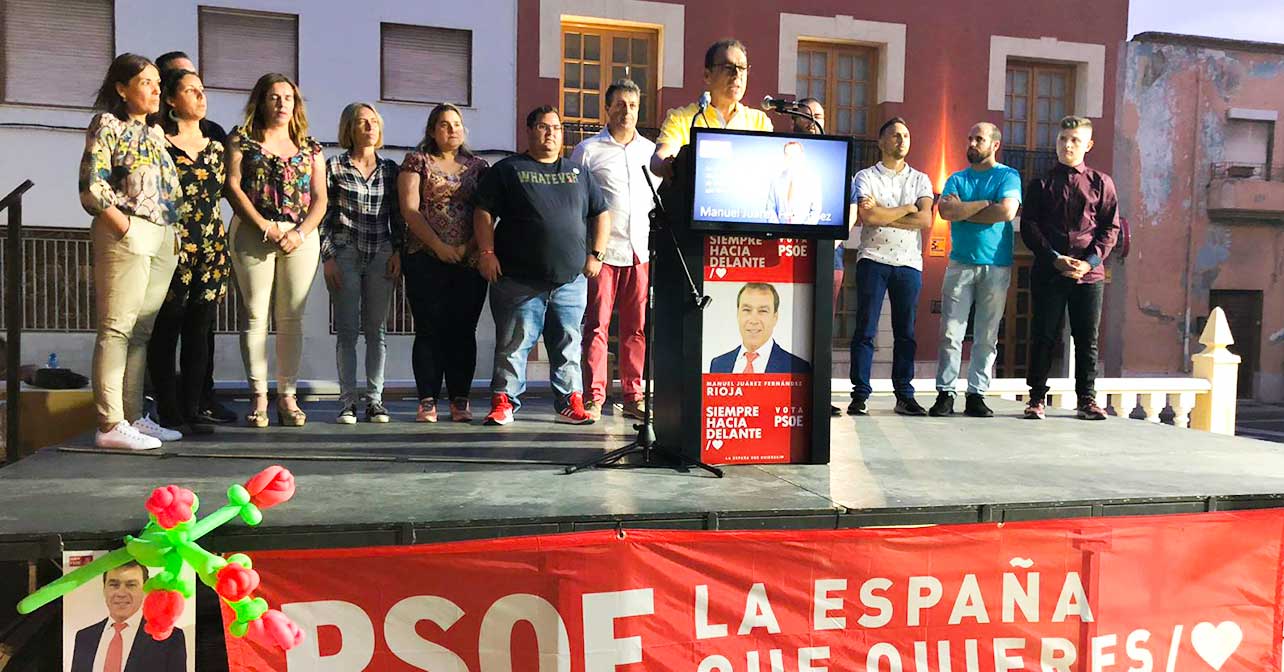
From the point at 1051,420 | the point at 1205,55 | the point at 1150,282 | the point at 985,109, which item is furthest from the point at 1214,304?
the point at 1051,420

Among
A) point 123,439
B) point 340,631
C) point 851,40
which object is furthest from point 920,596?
point 851,40

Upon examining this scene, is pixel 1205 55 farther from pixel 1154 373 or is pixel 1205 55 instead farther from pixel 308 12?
pixel 308 12

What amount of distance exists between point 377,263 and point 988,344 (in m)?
3.08

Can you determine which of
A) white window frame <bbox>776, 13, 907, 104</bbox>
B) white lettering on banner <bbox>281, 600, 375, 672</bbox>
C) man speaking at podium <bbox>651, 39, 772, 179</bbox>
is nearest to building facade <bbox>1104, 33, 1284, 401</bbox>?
white window frame <bbox>776, 13, 907, 104</bbox>

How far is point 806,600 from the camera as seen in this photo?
2648 millimetres

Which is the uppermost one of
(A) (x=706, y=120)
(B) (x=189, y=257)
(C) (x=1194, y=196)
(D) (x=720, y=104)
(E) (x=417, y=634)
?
(C) (x=1194, y=196)

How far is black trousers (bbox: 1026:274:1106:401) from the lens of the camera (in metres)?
4.61

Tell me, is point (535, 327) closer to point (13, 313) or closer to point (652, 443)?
point (652, 443)

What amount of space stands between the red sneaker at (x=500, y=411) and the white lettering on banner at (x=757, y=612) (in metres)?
1.81

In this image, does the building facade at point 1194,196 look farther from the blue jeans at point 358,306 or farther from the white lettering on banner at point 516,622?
the white lettering on banner at point 516,622

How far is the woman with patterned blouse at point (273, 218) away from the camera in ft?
12.3

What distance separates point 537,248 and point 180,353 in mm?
1552

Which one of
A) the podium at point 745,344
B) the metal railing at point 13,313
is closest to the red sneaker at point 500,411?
the podium at point 745,344

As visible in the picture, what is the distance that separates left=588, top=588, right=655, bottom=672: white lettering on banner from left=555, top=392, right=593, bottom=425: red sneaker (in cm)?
173
